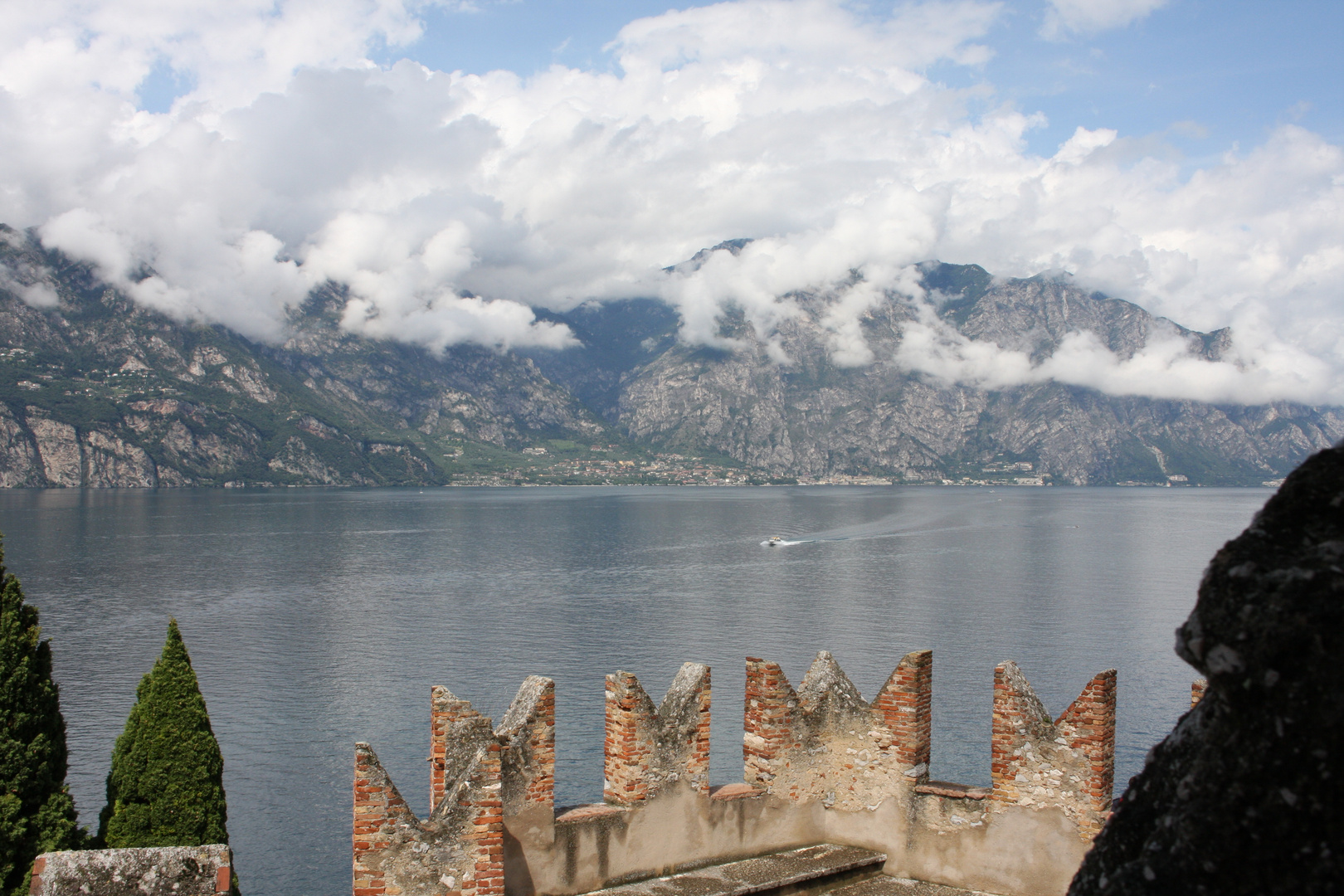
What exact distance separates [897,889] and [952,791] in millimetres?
1387

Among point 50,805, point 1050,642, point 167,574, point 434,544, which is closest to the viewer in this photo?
point 50,805

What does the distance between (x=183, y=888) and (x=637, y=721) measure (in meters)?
5.19

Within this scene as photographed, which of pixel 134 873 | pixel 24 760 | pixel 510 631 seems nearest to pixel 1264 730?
pixel 134 873

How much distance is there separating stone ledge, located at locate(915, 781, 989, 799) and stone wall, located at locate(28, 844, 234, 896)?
8.19m

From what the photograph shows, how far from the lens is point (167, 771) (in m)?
16.1

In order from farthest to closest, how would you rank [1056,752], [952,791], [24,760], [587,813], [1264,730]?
[24,760], [952,791], [1056,752], [587,813], [1264,730]

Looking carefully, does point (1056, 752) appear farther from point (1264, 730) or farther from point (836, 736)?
point (1264, 730)

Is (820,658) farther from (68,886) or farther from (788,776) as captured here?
(68,886)

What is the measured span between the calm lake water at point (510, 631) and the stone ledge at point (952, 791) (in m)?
28.8

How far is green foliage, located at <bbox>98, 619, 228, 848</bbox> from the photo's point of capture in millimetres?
16094

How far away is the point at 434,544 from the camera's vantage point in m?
140

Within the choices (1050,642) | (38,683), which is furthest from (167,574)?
(38,683)

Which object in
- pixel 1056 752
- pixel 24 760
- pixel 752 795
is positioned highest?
pixel 1056 752

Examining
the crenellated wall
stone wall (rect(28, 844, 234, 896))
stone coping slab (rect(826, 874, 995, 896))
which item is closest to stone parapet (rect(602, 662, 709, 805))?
the crenellated wall
